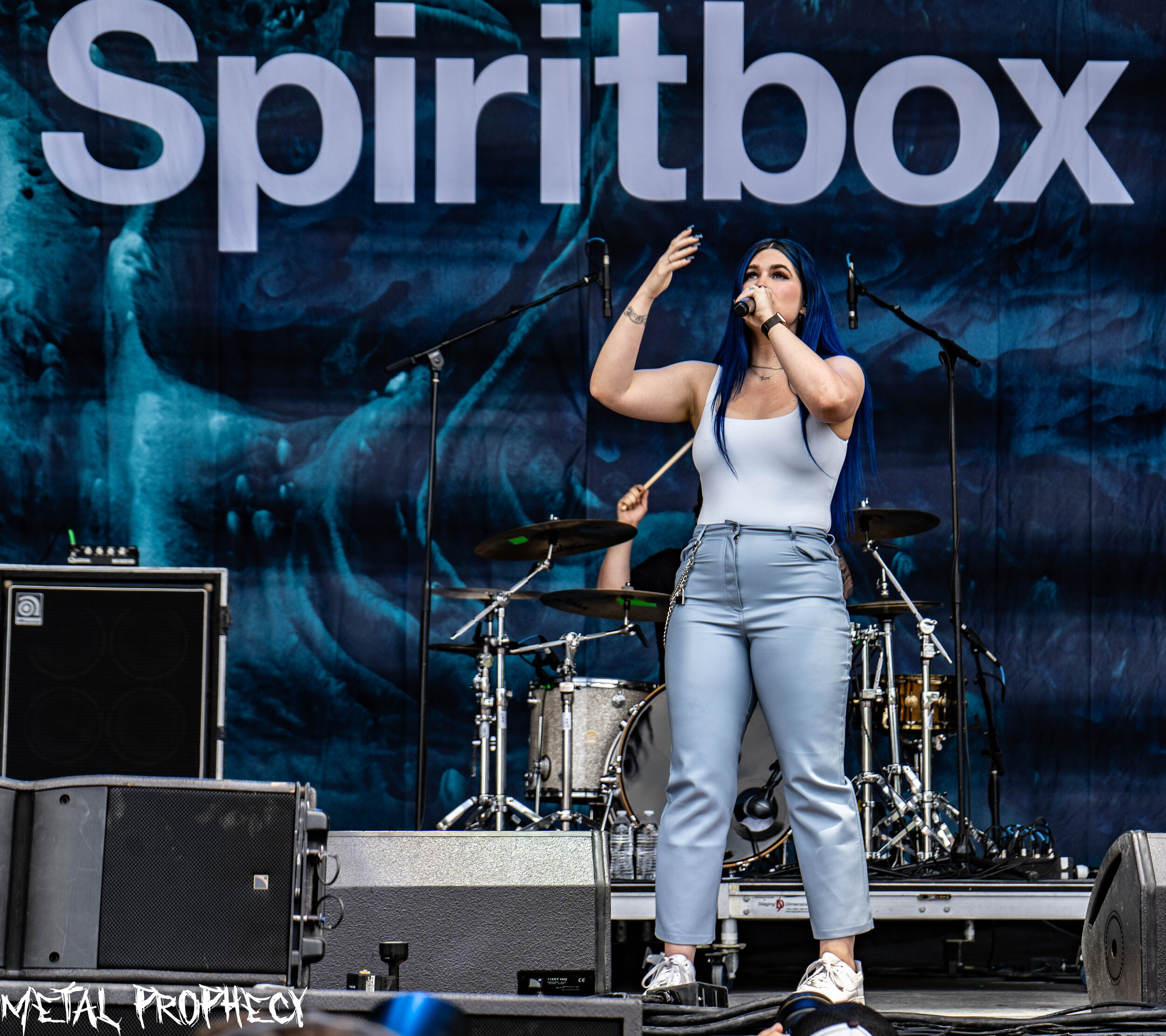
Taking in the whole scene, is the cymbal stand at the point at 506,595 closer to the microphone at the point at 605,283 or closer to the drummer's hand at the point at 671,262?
the microphone at the point at 605,283

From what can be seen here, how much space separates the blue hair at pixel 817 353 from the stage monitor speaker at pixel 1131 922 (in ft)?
2.44

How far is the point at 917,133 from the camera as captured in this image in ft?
18.2

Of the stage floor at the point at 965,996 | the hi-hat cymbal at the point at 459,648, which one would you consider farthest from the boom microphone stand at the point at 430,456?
the stage floor at the point at 965,996

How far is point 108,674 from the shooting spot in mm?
4230

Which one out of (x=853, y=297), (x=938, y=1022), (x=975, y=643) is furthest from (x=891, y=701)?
(x=938, y=1022)

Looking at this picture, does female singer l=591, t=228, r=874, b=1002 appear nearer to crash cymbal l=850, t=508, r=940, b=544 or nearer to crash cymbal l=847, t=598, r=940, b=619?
crash cymbal l=850, t=508, r=940, b=544

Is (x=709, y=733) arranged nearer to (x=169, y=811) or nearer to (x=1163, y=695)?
(x=169, y=811)

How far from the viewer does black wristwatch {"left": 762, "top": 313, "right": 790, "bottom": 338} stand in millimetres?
2435

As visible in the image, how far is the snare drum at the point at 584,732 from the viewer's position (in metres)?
4.83

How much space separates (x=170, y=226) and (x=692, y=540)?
12.1 feet

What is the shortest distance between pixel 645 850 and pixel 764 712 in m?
2.10

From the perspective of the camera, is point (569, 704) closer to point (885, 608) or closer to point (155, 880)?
point (885, 608)

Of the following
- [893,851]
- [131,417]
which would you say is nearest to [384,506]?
[131,417]

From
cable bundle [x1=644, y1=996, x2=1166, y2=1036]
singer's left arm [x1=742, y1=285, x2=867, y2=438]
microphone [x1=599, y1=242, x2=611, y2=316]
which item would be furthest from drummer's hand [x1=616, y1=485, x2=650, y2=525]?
cable bundle [x1=644, y1=996, x2=1166, y2=1036]
